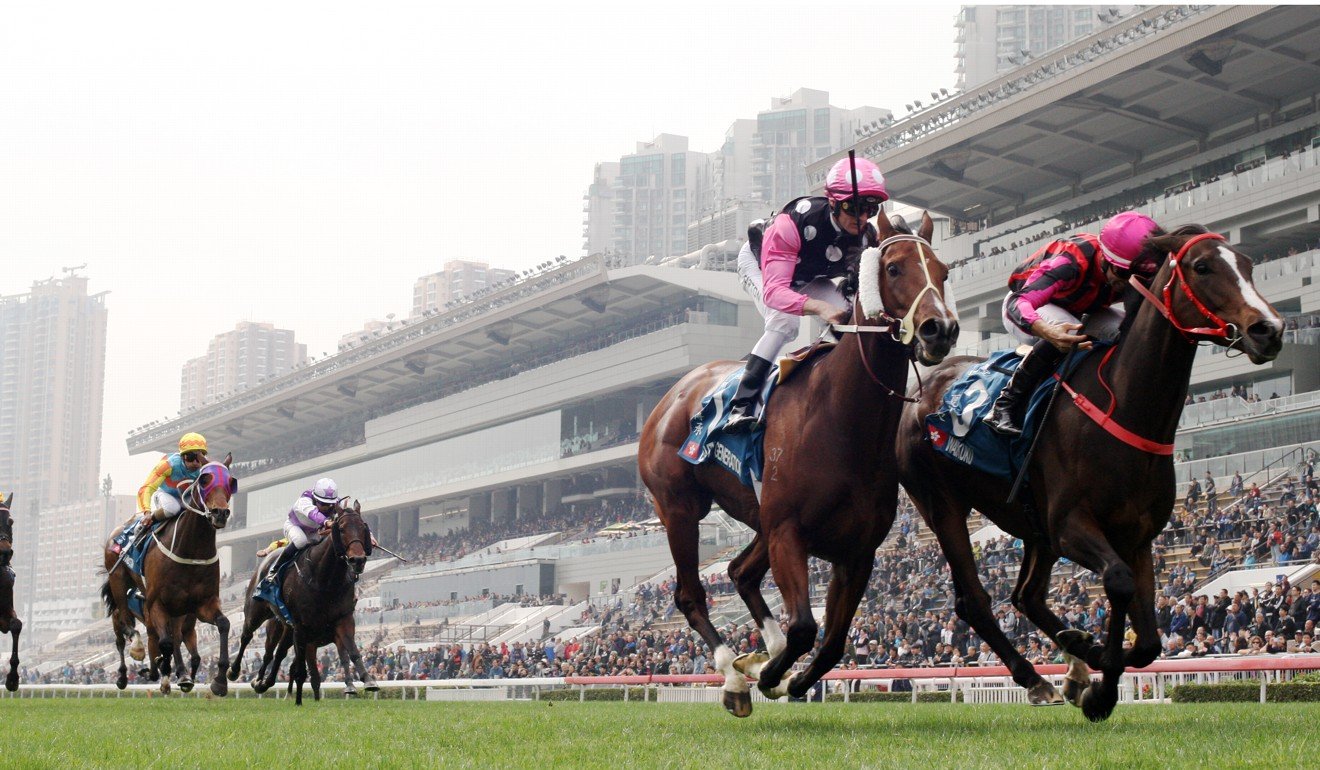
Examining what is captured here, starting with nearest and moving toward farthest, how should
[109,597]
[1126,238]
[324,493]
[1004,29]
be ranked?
[1126,238] < [324,493] < [109,597] < [1004,29]

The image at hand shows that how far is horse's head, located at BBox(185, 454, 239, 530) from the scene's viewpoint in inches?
494

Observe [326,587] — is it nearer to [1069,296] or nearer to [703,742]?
[703,742]

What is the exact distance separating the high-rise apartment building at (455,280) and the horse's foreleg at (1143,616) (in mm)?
143575

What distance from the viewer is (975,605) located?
772cm

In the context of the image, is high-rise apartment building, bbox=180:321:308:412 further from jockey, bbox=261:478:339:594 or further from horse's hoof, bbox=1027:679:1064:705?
horse's hoof, bbox=1027:679:1064:705

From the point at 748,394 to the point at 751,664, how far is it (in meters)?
1.41

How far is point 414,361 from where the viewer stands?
65.1m

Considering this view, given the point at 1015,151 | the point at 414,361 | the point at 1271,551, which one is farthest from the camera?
the point at 414,361

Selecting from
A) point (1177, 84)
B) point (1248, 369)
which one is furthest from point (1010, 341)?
point (1177, 84)

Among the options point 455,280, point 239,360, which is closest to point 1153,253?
point 455,280

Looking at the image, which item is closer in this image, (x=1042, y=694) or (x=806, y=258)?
(x=1042, y=694)

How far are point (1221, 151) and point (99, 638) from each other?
2284 inches

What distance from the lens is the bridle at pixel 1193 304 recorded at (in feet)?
19.5

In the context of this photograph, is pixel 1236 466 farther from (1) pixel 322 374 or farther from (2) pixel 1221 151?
(1) pixel 322 374
